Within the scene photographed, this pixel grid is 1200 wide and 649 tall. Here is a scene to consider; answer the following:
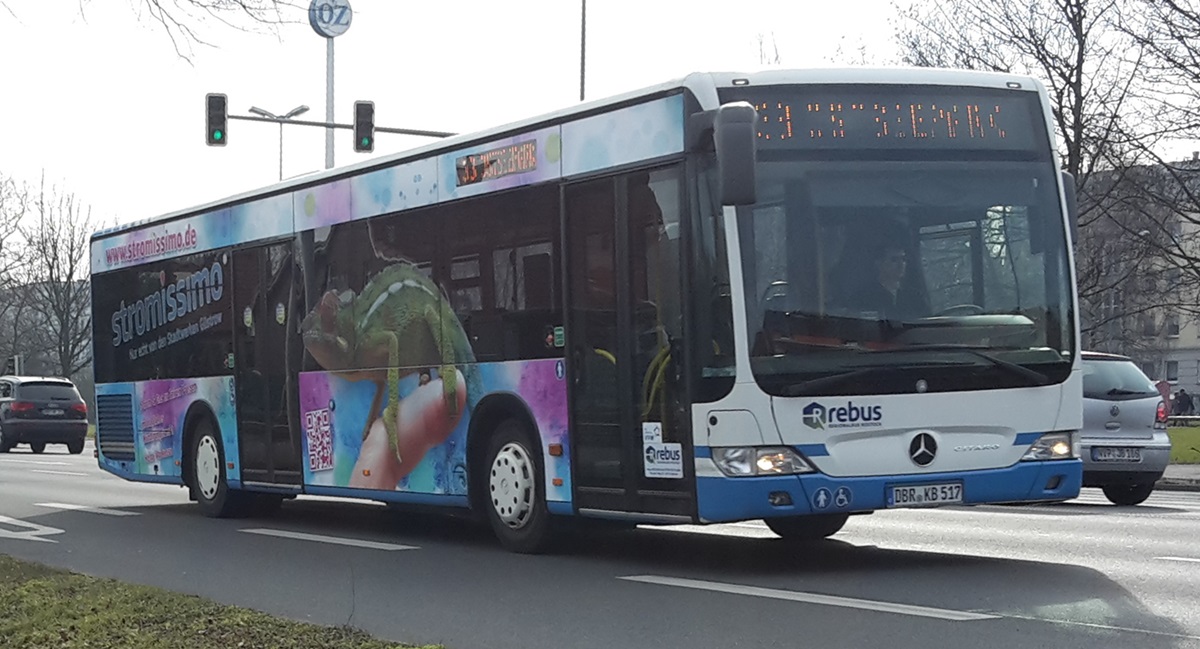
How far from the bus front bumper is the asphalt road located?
422 mm

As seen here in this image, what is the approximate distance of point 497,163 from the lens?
13.9 m

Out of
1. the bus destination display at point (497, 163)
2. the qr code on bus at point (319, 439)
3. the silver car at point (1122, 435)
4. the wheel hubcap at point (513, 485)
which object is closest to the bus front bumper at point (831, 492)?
the wheel hubcap at point (513, 485)

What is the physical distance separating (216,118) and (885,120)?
762 inches

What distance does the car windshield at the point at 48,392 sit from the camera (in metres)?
45.0

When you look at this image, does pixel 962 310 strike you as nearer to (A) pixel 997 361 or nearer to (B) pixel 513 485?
(A) pixel 997 361

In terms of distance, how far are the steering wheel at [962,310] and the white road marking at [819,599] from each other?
6.64 ft

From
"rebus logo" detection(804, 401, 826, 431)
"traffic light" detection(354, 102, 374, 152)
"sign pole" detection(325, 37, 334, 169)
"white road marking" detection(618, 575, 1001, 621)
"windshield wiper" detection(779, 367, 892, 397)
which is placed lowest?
"white road marking" detection(618, 575, 1001, 621)

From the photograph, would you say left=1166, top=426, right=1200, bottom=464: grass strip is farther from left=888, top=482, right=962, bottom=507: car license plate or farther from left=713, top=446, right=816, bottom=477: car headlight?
left=713, top=446, right=816, bottom=477: car headlight

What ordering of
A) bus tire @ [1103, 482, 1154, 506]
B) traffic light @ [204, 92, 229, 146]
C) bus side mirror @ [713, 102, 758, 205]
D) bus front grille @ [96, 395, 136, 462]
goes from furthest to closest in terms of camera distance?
1. traffic light @ [204, 92, 229, 146]
2. bus front grille @ [96, 395, 136, 462]
3. bus tire @ [1103, 482, 1154, 506]
4. bus side mirror @ [713, 102, 758, 205]

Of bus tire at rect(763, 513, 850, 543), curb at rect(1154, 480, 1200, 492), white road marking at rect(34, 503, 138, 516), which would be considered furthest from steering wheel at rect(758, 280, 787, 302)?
curb at rect(1154, 480, 1200, 492)

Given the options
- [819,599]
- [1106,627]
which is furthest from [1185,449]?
[1106,627]

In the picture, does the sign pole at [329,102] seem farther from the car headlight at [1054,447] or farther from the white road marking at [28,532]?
the car headlight at [1054,447]

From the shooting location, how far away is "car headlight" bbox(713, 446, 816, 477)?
11164mm

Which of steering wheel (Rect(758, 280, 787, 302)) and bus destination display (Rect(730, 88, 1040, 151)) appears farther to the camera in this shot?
bus destination display (Rect(730, 88, 1040, 151))
